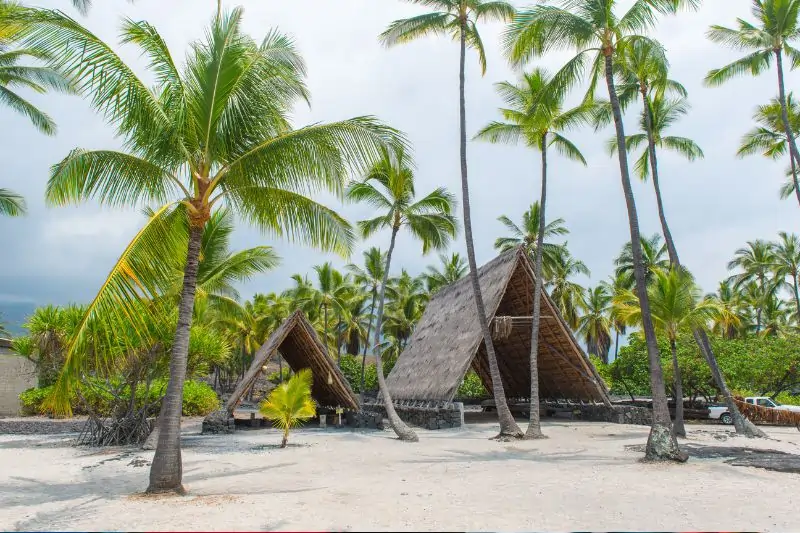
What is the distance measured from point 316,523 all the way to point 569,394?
17.8m

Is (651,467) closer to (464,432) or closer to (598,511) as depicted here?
(598,511)

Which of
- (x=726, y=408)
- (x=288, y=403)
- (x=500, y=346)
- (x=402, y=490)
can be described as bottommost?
(x=402, y=490)

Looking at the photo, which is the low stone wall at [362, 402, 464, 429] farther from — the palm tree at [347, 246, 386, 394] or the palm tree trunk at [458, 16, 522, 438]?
the palm tree at [347, 246, 386, 394]

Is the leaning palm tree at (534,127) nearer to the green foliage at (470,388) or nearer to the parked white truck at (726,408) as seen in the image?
the parked white truck at (726,408)

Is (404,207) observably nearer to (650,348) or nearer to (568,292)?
(650,348)

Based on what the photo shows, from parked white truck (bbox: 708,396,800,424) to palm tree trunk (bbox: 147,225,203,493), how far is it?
1945cm

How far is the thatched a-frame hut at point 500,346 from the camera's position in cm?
1738

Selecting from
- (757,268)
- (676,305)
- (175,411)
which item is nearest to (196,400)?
(175,411)

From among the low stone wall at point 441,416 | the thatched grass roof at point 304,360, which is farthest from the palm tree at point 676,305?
the thatched grass roof at point 304,360

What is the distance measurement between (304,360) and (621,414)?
10.8 metres

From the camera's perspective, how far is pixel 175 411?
24.1ft

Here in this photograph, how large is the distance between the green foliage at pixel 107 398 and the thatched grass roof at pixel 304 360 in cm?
235

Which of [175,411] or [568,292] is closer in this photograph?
[175,411]

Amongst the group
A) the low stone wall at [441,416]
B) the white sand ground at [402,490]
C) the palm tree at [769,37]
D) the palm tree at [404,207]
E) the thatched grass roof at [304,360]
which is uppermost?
the palm tree at [769,37]
